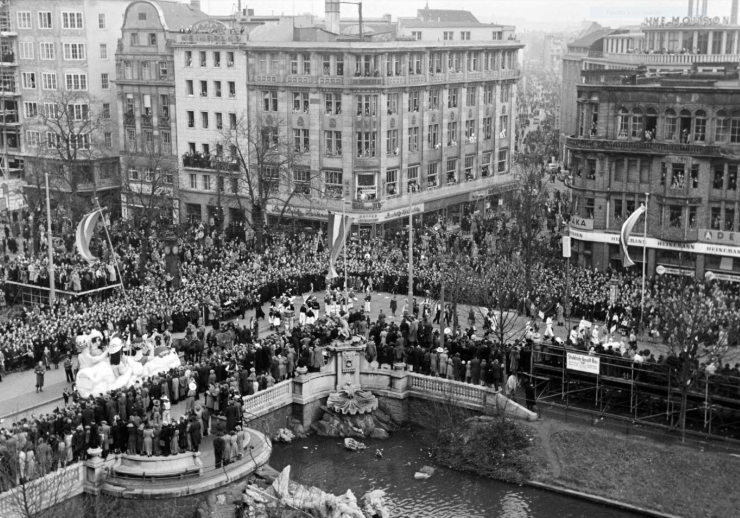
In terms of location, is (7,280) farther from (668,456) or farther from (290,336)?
(668,456)

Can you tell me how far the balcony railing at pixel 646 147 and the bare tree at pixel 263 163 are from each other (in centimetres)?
1980

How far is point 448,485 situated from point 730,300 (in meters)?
20.6

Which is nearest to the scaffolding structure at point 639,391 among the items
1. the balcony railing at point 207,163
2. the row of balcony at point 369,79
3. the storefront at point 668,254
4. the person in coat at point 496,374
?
the person in coat at point 496,374

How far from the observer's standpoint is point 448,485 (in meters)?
38.9

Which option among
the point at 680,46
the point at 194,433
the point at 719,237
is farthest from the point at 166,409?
the point at 680,46

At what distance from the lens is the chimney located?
8456 cm

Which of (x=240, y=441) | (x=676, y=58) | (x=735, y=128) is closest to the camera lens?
(x=240, y=441)

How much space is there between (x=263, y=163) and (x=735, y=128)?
104 ft

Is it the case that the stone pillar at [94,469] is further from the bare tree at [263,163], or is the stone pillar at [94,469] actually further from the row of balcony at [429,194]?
the bare tree at [263,163]

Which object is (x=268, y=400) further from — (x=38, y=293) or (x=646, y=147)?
(x=646, y=147)

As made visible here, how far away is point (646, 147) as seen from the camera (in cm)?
6525

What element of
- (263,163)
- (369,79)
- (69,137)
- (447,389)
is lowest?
(447,389)

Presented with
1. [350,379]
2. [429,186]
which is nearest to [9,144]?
[429,186]

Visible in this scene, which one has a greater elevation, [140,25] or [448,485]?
[140,25]
